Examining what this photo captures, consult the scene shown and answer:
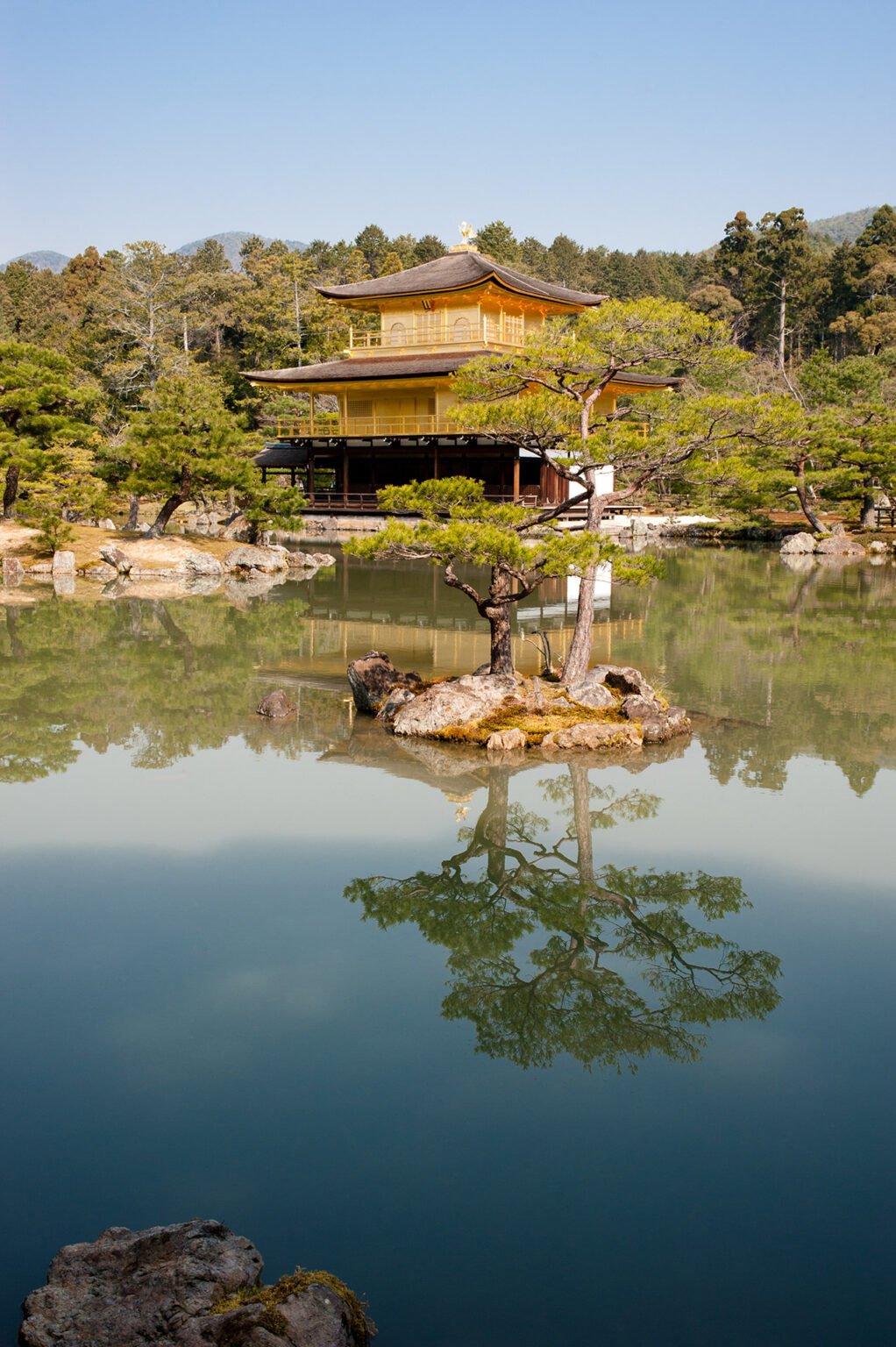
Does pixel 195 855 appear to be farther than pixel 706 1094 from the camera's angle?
Yes

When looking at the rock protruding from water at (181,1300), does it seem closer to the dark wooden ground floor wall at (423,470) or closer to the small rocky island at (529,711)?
the small rocky island at (529,711)

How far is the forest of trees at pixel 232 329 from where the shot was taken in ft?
85.3

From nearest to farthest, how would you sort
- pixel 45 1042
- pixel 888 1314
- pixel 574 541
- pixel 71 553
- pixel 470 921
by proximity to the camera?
pixel 888 1314 < pixel 45 1042 < pixel 470 921 < pixel 574 541 < pixel 71 553

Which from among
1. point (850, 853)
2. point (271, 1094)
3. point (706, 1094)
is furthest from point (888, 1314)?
point (850, 853)

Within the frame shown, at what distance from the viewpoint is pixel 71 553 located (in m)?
26.4

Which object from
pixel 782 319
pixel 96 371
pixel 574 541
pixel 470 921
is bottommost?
pixel 470 921

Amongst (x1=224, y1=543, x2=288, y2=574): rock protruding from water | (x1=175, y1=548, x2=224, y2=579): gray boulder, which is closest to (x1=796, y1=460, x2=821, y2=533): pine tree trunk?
(x1=224, y1=543, x2=288, y2=574): rock protruding from water

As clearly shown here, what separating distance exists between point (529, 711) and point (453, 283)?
73.1 ft

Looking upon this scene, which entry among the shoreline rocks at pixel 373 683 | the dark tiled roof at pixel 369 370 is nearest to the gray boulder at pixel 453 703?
the shoreline rocks at pixel 373 683

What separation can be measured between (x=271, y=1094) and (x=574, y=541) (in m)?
7.32

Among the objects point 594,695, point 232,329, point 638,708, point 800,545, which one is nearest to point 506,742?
point 594,695

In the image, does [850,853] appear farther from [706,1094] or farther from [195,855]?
[195,855]

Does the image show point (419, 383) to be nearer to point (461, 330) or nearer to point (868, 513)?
point (461, 330)

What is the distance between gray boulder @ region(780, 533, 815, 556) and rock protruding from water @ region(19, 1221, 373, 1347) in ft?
95.4
